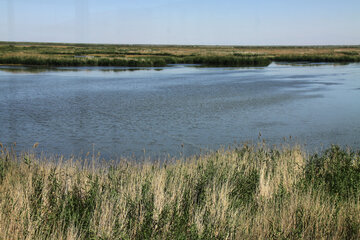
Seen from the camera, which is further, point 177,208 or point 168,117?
point 168,117

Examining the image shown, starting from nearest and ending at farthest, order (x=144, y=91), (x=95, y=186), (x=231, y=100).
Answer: (x=95, y=186), (x=231, y=100), (x=144, y=91)

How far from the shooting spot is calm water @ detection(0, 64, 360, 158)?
12234 millimetres

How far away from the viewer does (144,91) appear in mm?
26641

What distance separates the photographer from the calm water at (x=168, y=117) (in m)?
12.2

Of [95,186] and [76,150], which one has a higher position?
[95,186]

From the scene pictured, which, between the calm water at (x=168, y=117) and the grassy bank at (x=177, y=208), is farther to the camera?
the calm water at (x=168, y=117)

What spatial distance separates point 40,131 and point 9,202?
9.27 m

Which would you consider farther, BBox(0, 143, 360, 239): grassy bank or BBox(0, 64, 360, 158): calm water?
BBox(0, 64, 360, 158): calm water

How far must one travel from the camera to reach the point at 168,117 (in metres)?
16.9

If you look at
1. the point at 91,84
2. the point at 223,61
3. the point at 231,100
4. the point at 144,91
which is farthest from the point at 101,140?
the point at 223,61

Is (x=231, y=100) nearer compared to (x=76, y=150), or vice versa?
(x=76, y=150)

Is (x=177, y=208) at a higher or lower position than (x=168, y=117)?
higher

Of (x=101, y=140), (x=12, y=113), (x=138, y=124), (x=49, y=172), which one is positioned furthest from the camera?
(x=12, y=113)

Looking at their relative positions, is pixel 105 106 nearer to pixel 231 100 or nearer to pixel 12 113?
pixel 12 113
